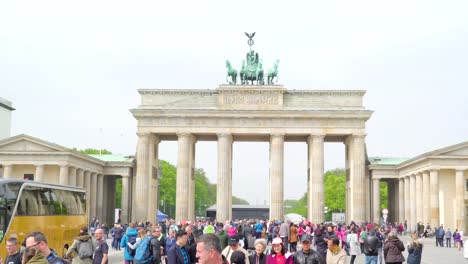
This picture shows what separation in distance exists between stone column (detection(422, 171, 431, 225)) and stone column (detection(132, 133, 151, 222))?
101ft

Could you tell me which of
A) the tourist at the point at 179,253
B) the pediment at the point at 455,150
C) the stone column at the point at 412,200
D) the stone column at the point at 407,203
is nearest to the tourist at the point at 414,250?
the tourist at the point at 179,253

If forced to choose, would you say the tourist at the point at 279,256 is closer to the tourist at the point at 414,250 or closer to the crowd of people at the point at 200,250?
the crowd of people at the point at 200,250

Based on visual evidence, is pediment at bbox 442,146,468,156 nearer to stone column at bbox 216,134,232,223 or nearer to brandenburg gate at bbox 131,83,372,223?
brandenburg gate at bbox 131,83,372,223

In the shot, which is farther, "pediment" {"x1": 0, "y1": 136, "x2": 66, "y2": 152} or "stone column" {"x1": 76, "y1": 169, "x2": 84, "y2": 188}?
"stone column" {"x1": 76, "y1": 169, "x2": 84, "y2": 188}

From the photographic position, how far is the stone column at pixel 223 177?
7769 cm

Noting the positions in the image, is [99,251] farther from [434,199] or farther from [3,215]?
[434,199]

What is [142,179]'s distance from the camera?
256ft

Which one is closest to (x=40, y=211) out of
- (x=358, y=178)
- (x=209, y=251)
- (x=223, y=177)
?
(x=209, y=251)

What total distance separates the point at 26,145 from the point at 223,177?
22.3 m

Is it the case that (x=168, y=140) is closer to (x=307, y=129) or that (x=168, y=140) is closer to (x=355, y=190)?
(x=307, y=129)

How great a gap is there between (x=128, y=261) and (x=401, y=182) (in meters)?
62.7

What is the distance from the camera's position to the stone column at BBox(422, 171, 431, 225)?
6688 centimetres

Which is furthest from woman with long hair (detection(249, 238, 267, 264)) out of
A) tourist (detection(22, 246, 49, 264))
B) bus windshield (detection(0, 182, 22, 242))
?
bus windshield (detection(0, 182, 22, 242))

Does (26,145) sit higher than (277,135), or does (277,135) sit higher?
(277,135)
